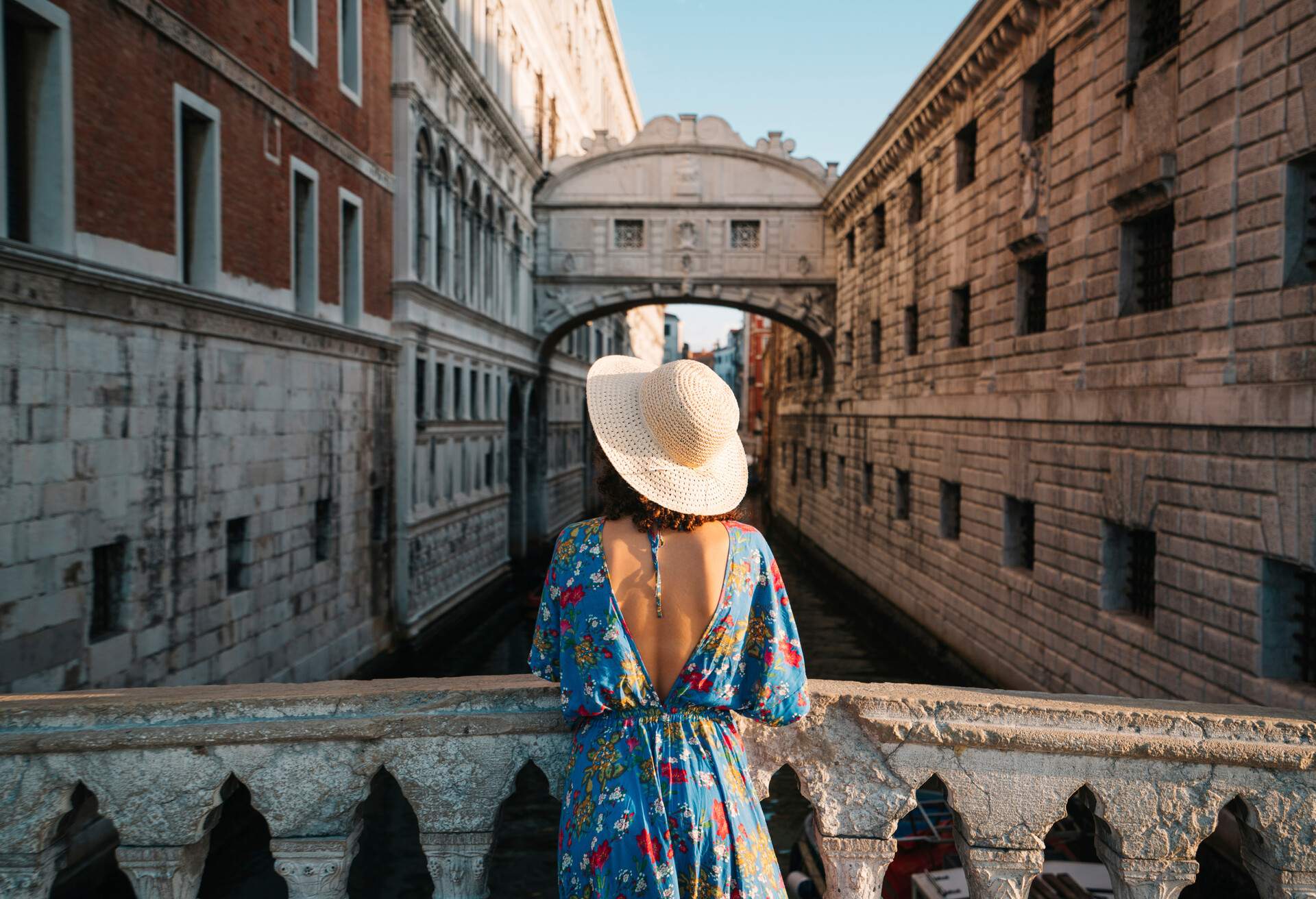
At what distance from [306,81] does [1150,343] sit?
946cm

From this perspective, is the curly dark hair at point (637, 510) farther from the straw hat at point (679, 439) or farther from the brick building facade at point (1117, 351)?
the brick building facade at point (1117, 351)

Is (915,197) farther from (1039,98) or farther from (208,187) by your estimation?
(208,187)

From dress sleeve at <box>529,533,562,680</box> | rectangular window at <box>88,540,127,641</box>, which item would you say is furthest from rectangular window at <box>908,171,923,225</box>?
dress sleeve at <box>529,533,562,680</box>

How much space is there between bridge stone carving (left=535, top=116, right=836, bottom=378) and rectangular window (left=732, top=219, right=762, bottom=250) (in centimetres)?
2

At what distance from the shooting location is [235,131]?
9234 millimetres

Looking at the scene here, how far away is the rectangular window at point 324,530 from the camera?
11.7m

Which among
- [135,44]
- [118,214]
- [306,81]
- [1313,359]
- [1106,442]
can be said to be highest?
[306,81]

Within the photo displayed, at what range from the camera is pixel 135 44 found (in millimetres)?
7414

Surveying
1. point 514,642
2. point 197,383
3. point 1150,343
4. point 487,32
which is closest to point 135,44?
point 197,383

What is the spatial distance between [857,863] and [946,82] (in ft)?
46.0

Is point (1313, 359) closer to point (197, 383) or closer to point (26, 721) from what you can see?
point (26, 721)

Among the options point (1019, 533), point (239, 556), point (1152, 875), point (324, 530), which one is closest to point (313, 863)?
point (1152, 875)

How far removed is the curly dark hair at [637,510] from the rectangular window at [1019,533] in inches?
404

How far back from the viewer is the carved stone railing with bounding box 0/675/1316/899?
2.44m
